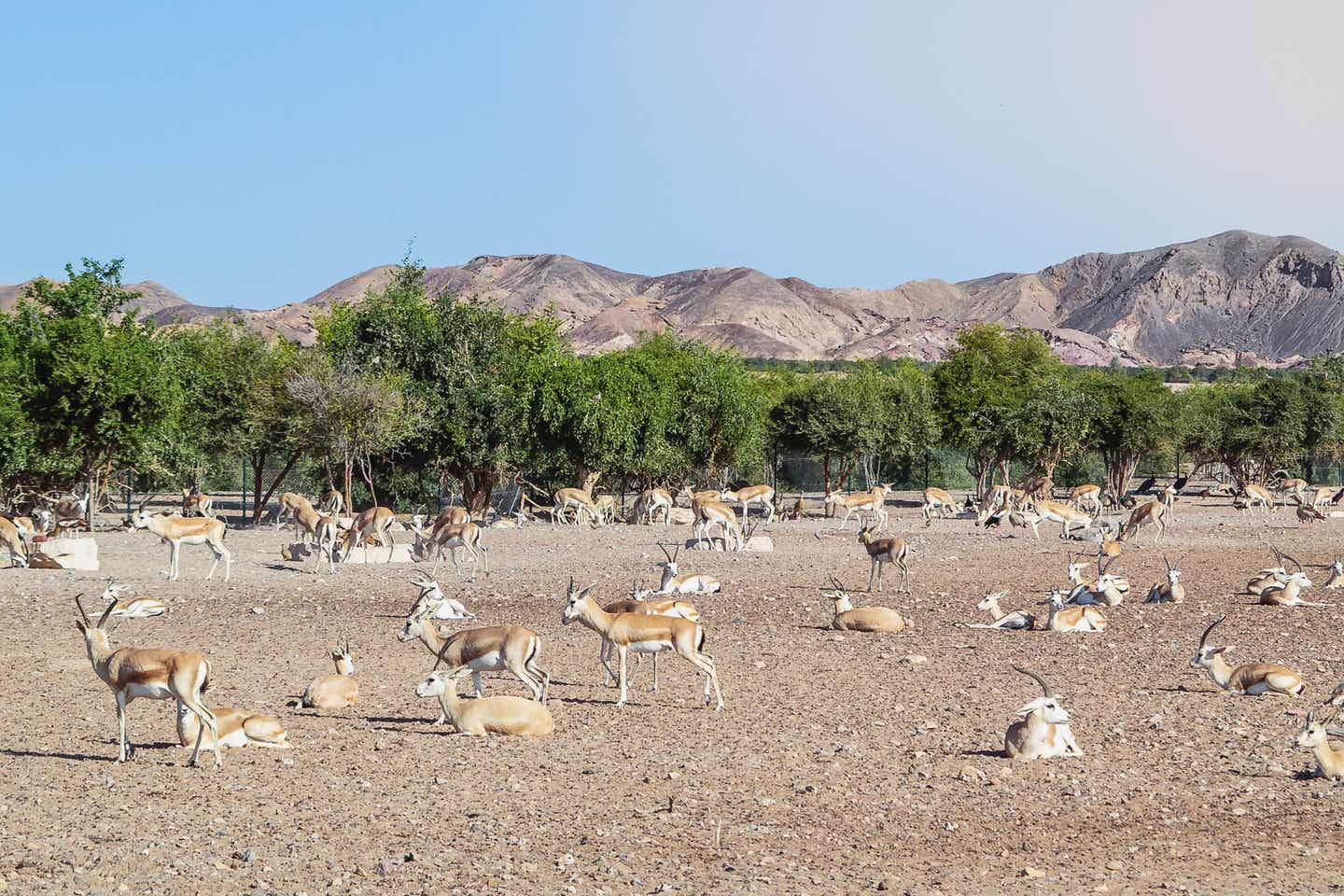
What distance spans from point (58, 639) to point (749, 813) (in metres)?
10.3

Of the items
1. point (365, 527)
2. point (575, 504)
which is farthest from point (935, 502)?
point (365, 527)

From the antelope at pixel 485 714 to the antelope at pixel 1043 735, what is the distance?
3589 mm

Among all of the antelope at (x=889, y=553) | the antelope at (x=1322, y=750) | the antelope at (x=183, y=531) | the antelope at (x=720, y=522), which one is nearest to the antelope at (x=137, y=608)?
the antelope at (x=183, y=531)

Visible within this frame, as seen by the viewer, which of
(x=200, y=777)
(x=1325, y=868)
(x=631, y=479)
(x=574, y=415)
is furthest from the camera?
(x=631, y=479)

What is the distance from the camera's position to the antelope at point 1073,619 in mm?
17219

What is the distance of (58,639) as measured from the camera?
1595 centimetres

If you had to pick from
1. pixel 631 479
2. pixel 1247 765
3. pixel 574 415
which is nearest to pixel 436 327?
pixel 574 415

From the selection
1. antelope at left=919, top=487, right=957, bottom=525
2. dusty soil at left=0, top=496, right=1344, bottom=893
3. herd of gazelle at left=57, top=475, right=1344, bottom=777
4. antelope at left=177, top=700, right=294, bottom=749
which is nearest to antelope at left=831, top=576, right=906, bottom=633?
herd of gazelle at left=57, top=475, right=1344, bottom=777

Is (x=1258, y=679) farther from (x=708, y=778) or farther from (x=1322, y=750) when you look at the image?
(x=708, y=778)

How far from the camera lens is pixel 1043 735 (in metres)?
10.2

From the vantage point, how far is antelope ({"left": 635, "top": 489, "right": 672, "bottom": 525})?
38.8m

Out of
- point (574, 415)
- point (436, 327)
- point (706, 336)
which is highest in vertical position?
point (706, 336)

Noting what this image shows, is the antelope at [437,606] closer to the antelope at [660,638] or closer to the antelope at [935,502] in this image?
the antelope at [660,638]

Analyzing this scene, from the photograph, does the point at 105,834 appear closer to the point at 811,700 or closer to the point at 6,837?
the point at 6,837
